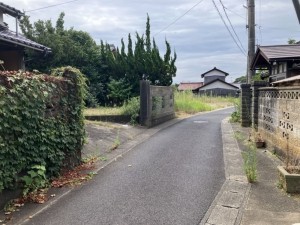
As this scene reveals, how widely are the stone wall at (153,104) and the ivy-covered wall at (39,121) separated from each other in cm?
726

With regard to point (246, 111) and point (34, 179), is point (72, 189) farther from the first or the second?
point (246, 111)

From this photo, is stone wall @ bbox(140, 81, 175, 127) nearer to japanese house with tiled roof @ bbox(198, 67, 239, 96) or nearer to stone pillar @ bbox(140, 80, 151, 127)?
stone pillar @ bbox(140, 80, 151, 127)

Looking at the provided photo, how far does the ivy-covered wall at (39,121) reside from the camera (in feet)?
16.9

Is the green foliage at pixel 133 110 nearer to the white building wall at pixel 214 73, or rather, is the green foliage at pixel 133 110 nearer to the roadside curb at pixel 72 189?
the roadside curb at pixel 72 189

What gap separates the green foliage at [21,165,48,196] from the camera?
562 centimetres

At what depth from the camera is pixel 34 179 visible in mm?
5746

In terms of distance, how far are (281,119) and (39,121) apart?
558 centimetres

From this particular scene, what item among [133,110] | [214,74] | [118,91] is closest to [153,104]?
[133,110]

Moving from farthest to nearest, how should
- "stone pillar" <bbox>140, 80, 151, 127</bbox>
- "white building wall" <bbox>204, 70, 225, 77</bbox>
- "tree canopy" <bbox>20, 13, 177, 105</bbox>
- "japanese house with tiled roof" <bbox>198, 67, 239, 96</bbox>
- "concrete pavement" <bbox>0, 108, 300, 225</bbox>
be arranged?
"white building wall" <bbox>204, 70, 225, 77</bbox> < "japanese house with tiled roof" <bbox>198, 67, 239, 96</bbox> < "tree canopy" <bbox>20, 13, 177, 105</bbox> < "stone pillar" <bbox>140, 80, 151, 127</bbox> < "concrete pavement" <bbox>0, 108, 300, 225</bbox>

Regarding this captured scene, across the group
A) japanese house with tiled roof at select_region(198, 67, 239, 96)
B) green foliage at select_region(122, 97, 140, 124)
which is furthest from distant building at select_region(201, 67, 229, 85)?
green foliage at select_region(122, 97, 140, 124)

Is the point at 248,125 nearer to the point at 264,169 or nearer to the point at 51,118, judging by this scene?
the point at 264,169

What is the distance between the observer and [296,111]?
23.5 ft

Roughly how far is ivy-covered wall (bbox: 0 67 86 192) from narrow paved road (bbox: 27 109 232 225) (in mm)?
782

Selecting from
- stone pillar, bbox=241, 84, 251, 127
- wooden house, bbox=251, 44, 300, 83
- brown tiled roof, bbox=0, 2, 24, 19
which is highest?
brown tiled roof, bbox=0, 2, 24, 19
